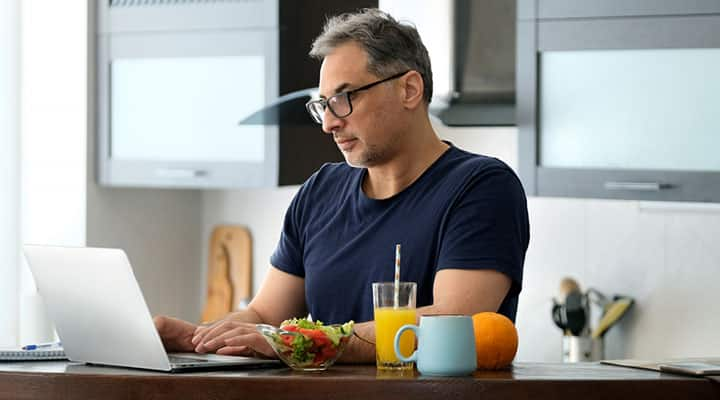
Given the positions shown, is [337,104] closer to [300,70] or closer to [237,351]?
[237,351]

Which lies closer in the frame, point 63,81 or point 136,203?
point 63,81

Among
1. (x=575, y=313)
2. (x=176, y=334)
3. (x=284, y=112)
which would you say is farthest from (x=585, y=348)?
(x=176, y=334)

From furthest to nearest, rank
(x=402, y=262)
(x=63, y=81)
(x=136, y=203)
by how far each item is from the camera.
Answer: (x=136, y=203) → (x=63, y=81) → (x=402, y=262)

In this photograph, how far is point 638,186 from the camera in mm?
3209

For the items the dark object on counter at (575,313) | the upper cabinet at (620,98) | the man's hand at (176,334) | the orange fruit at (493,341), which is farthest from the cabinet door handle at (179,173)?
the orange fruit at (493,341)

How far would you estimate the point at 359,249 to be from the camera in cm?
248

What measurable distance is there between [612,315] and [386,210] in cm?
136

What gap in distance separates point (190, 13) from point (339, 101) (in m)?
1.54

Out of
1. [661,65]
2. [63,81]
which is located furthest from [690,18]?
[63,81]

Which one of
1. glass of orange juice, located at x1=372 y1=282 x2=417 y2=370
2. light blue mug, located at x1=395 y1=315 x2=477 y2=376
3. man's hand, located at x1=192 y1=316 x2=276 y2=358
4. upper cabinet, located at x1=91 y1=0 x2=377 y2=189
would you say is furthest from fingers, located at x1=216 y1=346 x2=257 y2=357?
upper cabinet, located at x1=91 y1=0 x2=377 y2=189

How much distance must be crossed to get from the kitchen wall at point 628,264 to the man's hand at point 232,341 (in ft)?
5.92

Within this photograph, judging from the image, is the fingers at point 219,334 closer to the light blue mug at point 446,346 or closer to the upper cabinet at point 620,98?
the light blue mug at point 446,346

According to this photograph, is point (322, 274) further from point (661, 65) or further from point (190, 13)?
point (190, 13)

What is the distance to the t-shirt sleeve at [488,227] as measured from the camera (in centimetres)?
227
